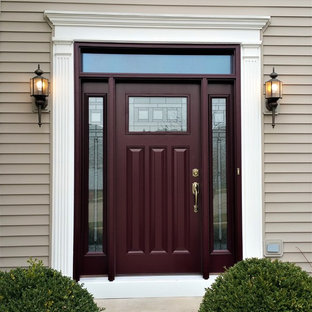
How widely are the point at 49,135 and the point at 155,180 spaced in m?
1.08

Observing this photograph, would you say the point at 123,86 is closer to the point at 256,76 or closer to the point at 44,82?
the point at 44,82

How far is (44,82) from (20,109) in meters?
0.34

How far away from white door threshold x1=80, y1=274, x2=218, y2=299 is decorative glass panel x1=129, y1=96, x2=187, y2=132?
4.67 ft

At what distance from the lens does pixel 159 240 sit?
324 cm

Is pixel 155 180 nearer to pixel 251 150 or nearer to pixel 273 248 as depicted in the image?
pixel 251 150

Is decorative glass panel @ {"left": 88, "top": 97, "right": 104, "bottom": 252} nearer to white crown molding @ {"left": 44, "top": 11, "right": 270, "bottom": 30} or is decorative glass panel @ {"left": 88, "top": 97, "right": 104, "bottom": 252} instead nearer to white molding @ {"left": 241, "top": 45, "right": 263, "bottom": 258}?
white crown molding @ {"left": 44, "top": 11, "right": 270, "bottom": 30}

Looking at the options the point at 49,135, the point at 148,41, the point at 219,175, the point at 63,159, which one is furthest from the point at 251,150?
the point at 49,135

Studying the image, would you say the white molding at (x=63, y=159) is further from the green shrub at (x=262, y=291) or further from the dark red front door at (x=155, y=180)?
the green shrub at (x=262, y=291)

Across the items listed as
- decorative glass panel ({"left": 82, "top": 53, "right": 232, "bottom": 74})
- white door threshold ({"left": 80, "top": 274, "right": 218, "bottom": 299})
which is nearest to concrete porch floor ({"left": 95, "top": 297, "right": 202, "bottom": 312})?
white door threshold ({"left": 80, "top": 274, "right": 218, "bottom": 299})

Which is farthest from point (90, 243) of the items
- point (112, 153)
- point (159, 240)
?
point (112, 153)

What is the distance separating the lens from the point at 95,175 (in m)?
3.22

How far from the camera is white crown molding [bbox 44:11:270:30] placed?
10.1ft

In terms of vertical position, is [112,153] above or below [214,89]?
below

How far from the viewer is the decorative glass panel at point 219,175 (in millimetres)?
3268
